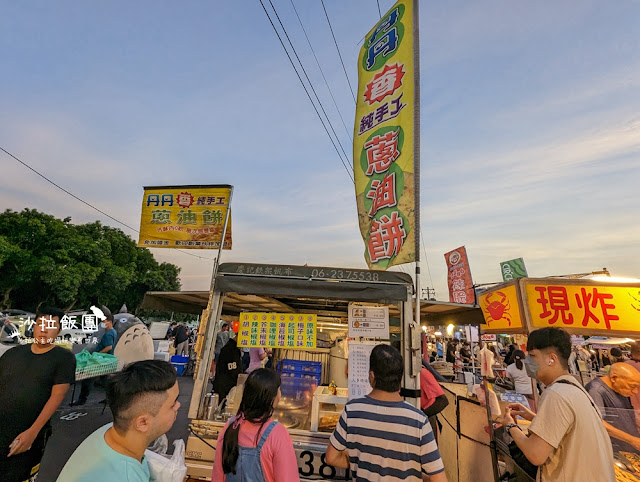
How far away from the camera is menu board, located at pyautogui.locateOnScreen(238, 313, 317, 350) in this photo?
4.49m

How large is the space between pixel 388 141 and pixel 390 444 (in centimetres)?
474

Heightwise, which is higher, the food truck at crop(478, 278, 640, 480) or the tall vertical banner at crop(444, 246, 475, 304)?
the tall vertical banner at crop(444, 246, 475, 304)

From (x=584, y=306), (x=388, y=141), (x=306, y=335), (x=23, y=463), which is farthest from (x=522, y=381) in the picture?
(x=23, y=463)

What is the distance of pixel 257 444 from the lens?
2.21 m

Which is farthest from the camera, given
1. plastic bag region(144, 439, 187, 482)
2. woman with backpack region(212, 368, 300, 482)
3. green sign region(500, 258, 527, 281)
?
green sign region(500, 258, 527, 281)

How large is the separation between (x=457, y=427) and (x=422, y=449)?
10.7 feet

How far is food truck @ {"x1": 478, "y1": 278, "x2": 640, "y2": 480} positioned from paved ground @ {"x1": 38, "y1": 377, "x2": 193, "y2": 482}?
6.92 meters

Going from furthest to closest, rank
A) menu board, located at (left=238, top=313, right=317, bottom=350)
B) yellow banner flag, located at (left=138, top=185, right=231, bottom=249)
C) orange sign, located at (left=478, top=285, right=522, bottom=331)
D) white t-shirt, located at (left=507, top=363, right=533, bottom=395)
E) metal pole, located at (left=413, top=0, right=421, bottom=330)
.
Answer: white t-shirt, located at (left=507, top=363, right=533, bottom=395) < yellow banner flag, located at (left=138, top=185, right=231, bottom=249) < orange sign, located at (left=478, top=285, right=522, bottom=331) < metal pole, located at (left=413, top=0, right=421, bottom=330) < menu board, located at (left=238, top=313, right=317, bottom=350)

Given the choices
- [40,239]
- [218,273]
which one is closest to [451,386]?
[218,273]

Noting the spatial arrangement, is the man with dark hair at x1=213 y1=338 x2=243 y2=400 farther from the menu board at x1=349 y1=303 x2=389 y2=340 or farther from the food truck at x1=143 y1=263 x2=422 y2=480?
the menu board at x1=349 y1=303 x2=389 y2=340

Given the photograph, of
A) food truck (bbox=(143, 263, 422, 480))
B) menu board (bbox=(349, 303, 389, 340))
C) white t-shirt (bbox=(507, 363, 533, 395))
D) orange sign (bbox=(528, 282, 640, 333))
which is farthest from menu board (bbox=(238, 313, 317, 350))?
white t-shirt (bbox=(507, 363, 533, 395))

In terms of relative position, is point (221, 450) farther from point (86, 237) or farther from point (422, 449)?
point (86, 237)

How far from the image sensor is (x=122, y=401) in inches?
61.5

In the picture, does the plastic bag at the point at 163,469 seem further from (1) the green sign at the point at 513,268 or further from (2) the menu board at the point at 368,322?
(1) the green sign at the point at 513,268
